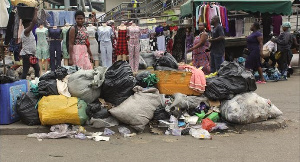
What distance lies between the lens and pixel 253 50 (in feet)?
31.6

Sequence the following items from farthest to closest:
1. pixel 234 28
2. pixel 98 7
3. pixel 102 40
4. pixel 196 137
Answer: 1. pixel 98 7
2. pixel 234 28
3. pixel 102 40
4. pixel 196 137

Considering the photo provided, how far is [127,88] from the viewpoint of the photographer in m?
5.40

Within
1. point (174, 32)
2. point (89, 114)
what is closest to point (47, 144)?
point (89, 114)

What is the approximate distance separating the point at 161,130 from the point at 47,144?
1.67m

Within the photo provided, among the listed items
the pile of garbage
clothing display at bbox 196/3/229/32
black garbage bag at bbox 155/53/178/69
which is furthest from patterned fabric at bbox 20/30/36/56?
clothing display at bbox 196/3/229/32

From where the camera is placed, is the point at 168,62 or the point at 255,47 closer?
the point at 168,62

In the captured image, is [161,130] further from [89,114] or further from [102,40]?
[102,40]

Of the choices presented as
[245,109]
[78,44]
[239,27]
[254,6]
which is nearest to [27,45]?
[78,44]

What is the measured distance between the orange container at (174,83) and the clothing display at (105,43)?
19.4ft

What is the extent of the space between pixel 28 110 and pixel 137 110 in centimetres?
164

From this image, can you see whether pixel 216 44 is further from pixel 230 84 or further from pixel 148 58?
pixel 148 58

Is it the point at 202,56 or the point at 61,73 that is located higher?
the point at 202,56

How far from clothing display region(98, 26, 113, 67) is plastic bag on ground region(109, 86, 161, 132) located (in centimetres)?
632

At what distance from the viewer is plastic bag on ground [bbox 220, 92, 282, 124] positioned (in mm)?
5234
